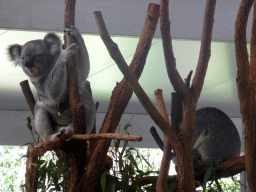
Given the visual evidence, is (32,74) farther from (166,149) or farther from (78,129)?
(166,149)

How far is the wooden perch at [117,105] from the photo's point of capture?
1465 mm

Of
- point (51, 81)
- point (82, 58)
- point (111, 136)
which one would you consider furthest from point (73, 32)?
point (111, 136)

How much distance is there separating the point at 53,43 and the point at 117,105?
999 mm

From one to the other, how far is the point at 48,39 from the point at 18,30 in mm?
965

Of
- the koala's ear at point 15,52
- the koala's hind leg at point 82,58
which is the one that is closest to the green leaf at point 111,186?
the koala's hind leg at point 82,58

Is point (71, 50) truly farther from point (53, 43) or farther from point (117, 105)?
point (53, 43)

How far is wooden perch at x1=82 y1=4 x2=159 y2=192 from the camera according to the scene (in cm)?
146

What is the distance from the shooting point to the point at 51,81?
2.03m

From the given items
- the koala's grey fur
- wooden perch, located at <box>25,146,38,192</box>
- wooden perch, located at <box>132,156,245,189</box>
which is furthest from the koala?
wooden perch, located at <box>25,146,38,192</box>

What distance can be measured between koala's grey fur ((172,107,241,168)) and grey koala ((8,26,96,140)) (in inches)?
38.3

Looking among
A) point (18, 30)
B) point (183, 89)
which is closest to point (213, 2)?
point (183, 89)

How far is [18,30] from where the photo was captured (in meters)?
3.07

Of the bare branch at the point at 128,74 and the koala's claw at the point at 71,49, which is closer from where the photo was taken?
the bare branch at the point at 128,74

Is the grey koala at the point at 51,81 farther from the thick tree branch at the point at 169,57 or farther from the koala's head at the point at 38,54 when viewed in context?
the thick tree branch at the point at 169,57
